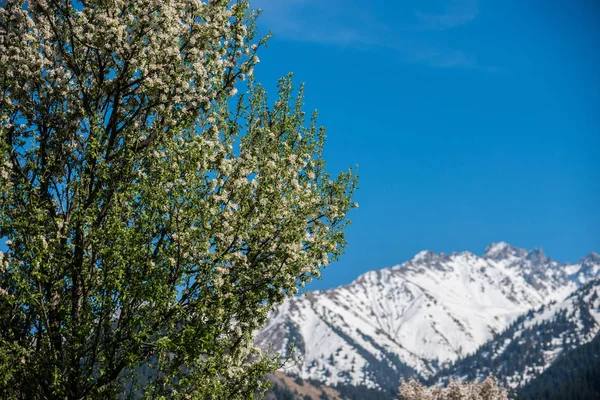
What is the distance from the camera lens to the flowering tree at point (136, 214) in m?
17.5

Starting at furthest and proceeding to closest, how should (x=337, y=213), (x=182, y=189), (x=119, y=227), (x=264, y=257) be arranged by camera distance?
(x=337, y=213) → (x=264, y=257) → (x=182, y=189) → (x=119, y=227)

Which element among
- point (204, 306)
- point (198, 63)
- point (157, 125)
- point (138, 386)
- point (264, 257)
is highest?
point (198, 63)

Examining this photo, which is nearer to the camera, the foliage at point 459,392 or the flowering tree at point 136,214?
the flowering tree at point 136,214

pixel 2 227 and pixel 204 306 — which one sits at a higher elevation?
pixel 2 227

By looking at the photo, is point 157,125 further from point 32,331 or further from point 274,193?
point 32,331

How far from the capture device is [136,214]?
62.8 ft

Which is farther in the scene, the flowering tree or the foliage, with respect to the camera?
the foliage

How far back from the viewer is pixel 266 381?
20.1m

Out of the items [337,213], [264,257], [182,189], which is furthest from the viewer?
[337,213]

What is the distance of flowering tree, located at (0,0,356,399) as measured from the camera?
17484 millimetres

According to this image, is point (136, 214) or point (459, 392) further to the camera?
point (459, 392)

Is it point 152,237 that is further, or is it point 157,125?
point 157,125

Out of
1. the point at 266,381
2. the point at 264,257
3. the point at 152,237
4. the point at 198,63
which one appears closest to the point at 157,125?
the point at 198,63

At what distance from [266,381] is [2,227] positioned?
30.2 ft
